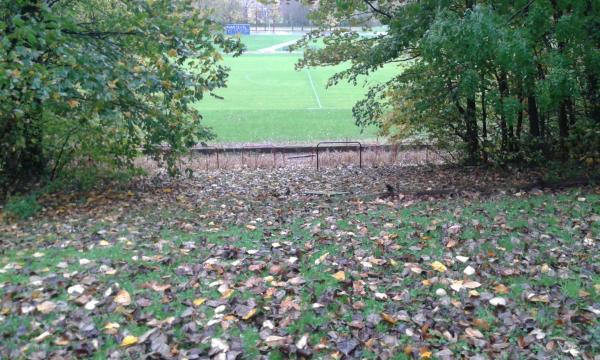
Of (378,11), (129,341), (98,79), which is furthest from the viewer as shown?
(378,11)

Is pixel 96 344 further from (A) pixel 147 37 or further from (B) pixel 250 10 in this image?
(B) pixel 250 10

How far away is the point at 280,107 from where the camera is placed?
53000mm

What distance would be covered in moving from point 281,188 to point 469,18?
586cm

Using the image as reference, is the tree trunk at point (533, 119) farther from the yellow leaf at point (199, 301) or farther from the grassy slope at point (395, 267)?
the yellow leaf at point (199, 301)

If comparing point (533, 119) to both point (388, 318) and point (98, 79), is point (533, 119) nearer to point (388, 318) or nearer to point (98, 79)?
point (98, 79)

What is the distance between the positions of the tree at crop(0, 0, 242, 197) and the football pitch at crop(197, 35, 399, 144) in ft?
37.9

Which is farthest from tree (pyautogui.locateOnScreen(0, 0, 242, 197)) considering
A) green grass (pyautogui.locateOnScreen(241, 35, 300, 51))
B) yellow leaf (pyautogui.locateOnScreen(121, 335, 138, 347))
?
green grass (pyautogui.locateOnScreen(241, 35, 300, 51))

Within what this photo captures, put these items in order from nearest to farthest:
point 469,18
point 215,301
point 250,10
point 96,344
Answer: point 96,344
point 215,301
point 469,18
point 250,10

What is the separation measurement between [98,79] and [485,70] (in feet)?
23.8

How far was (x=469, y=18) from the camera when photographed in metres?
8.30

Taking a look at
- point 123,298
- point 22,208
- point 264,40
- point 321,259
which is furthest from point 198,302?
point 264,40

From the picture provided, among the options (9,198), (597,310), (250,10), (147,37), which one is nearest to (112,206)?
(9,198)

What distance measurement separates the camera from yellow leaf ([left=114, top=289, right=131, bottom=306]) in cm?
473

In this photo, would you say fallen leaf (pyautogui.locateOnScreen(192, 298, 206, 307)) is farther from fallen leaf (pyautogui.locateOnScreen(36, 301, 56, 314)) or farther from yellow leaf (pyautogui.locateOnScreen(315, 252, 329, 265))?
yellow leaf (pyautogui.locateOnScreen(315, 252, 329, 265))
